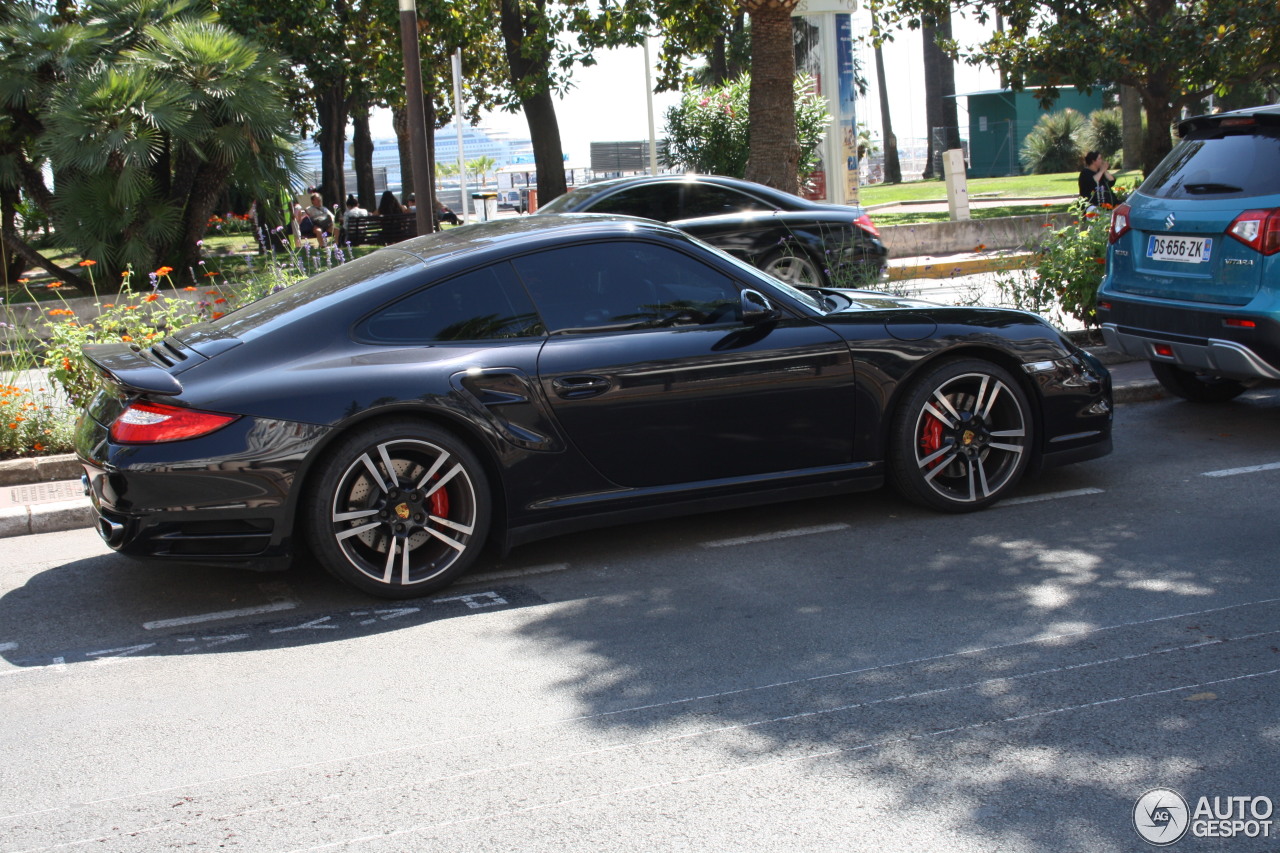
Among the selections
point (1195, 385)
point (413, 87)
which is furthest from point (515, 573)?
point (413, 87)

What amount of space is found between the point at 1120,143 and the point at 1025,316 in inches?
1525

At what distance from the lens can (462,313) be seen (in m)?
5.25

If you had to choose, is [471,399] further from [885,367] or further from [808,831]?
[808,831]

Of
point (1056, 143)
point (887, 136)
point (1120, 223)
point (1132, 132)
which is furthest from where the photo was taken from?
point (887, 136)

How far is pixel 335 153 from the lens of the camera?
109 feet

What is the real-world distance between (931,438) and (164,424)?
338cm

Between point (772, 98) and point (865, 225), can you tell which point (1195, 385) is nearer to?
point (865, 225)

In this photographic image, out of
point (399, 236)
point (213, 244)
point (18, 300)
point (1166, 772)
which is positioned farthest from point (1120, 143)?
point (1166, 772)

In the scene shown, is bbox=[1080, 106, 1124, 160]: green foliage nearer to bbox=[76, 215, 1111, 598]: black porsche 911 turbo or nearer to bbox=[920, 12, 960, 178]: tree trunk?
bbox=[920, 12, 960, 178]: tree trunk

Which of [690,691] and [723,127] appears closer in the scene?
[690,691]

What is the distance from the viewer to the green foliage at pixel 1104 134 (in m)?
41.0

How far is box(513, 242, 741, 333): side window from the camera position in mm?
5383

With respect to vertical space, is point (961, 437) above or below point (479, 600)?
above

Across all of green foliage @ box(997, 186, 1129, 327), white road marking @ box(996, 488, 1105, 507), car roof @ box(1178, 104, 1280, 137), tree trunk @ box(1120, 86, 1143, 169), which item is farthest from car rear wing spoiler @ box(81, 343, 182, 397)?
tree trunk @ box(1120, 86, 1143, 169)
